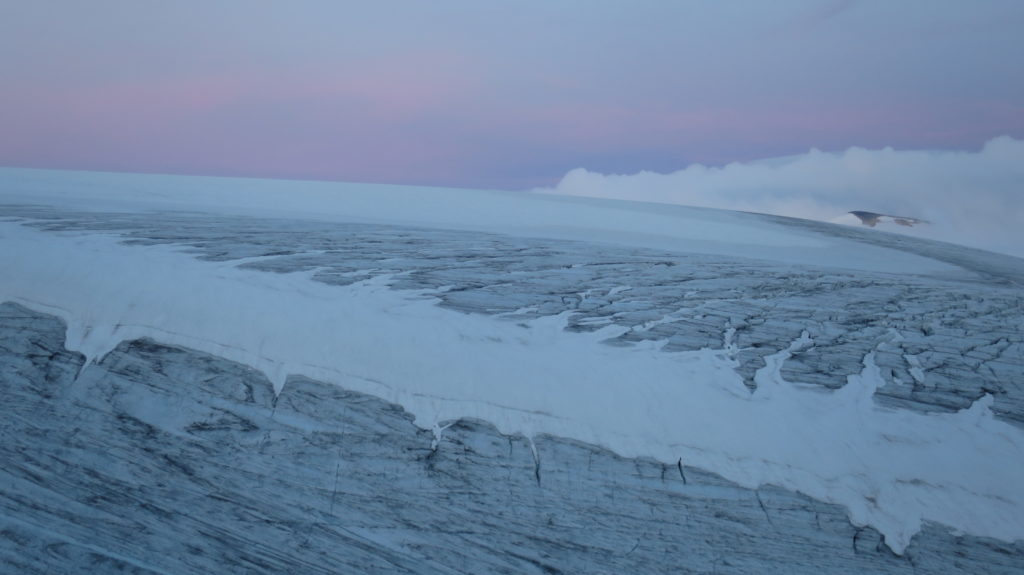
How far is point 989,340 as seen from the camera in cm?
254

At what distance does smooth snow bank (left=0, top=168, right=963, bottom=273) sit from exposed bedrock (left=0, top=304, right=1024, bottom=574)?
2740 millimetres

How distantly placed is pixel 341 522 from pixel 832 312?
2.02 m

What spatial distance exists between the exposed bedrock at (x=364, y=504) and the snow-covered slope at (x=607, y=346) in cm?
4

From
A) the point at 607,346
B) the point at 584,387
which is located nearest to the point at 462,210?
the point at 607,346

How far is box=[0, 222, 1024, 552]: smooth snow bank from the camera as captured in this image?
A: 5.51 ft

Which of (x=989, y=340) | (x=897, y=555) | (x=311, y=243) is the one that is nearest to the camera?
(x=897, y=555)

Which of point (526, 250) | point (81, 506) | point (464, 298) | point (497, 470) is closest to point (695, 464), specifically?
point (497, 470)

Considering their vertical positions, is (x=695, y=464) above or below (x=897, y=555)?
above

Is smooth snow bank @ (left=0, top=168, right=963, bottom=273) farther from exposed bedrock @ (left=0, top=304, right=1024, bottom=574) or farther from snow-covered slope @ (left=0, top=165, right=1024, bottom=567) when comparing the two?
exposed bedrock @ (left=0, top=304, right=1024, bottom=574)

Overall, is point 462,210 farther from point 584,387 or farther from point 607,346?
point 584,387

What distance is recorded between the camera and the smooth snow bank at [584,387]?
1.68 meters

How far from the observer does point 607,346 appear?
6.77 feet

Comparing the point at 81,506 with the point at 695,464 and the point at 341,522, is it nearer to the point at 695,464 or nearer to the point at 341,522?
the point at 341,522

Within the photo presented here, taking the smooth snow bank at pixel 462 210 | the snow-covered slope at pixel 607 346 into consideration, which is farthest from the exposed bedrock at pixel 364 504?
the smooth snow bank at pixel 462 210
